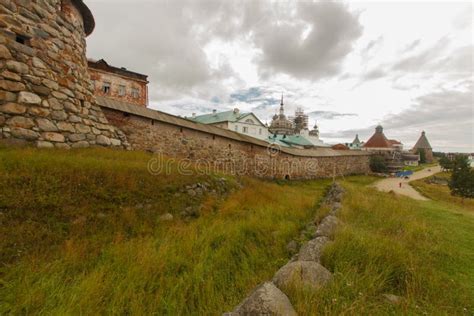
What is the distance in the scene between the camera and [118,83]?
20391mm

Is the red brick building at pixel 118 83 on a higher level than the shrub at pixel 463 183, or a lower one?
higher

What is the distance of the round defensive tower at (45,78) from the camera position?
190 inches

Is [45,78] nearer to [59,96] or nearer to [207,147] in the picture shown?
[59,96]

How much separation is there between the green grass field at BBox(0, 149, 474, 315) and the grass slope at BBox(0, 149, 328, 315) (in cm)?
2

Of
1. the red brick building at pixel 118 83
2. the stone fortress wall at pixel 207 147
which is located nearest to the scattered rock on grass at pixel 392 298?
the stone fortress wall at pixel 207 147

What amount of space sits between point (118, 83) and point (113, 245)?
70.9ft

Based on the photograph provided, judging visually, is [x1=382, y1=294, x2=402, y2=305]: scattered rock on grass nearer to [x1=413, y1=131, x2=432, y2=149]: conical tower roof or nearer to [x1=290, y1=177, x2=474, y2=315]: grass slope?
[x1=290, y1=177, x2=474, y2=315]: grass slope

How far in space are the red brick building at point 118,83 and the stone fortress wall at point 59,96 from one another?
11.4 metres

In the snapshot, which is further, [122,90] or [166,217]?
[122,90]

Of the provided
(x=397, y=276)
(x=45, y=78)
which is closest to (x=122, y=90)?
(x=45, y=78)

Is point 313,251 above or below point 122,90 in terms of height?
below

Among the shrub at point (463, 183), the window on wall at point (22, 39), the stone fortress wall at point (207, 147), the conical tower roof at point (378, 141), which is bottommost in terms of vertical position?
the shrub at point (463, 183)

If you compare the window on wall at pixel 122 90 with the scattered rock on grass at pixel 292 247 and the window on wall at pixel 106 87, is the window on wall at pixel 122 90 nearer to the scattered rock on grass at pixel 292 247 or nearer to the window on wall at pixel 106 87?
the window on wall at pixel 106 87

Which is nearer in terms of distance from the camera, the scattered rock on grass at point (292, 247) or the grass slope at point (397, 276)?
the grass slope at point (397, 276)
